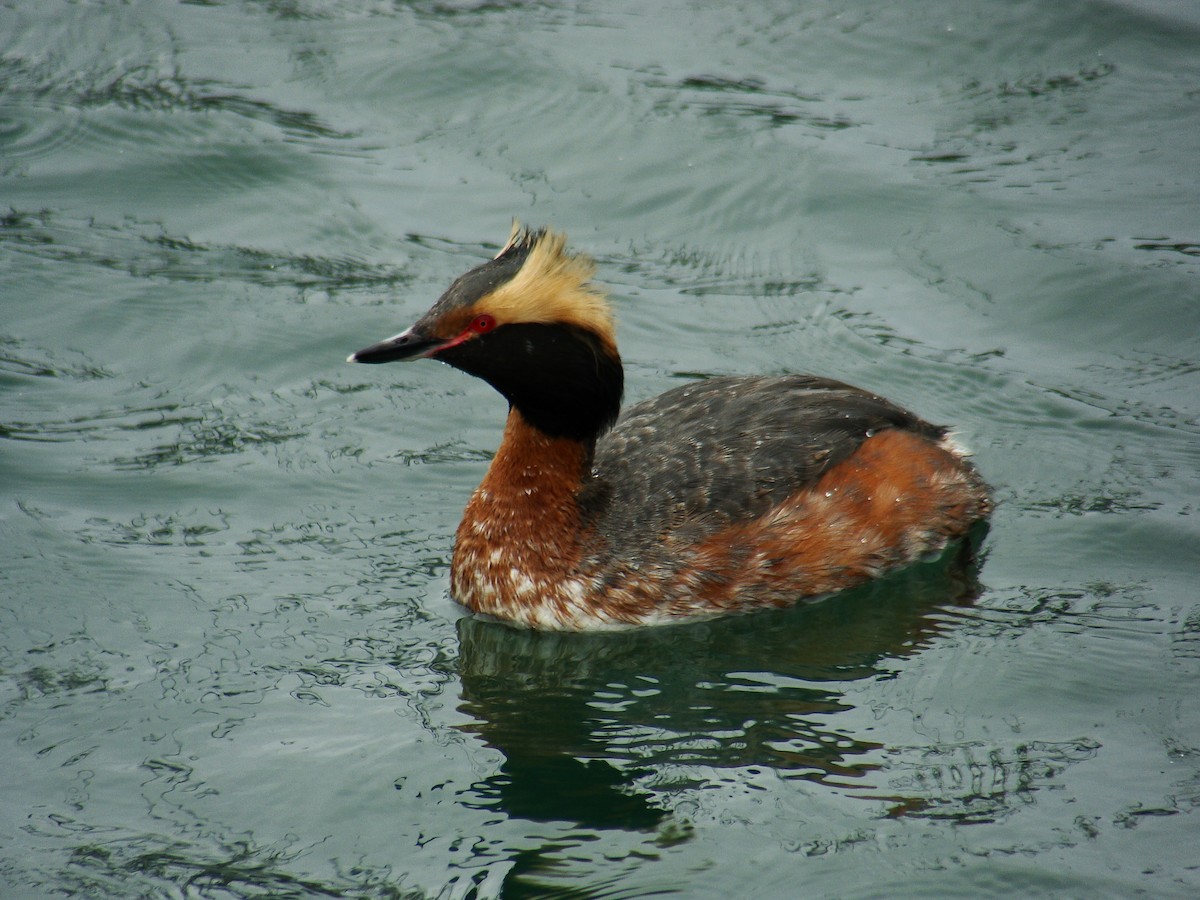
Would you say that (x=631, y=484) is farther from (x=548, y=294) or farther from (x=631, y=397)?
(x=631, y=397)

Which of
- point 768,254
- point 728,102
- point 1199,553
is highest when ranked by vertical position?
point 728,102

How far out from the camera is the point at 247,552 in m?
7.86

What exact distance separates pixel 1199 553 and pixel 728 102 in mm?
6365

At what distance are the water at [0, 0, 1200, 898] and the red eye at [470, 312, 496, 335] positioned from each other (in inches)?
58.1

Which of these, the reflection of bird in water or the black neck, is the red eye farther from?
the reflection of bird in water

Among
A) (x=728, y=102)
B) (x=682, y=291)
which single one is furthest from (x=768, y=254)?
(x=728, y=102)

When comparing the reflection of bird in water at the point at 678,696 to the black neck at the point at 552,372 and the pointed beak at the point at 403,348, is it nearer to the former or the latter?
the black neck at the point at 552,372

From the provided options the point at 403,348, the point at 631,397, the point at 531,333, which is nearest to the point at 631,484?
the point at 531,333

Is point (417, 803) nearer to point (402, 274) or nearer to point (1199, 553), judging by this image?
point (1199, 553)

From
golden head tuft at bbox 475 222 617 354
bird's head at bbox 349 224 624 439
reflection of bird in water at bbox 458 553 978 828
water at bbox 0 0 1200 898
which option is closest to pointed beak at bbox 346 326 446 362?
bird's head at bbox 349 224 624 439

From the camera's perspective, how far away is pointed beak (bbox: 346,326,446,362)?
22.6 feet

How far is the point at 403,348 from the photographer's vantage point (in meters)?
6.97

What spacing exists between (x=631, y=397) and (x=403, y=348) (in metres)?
2.69

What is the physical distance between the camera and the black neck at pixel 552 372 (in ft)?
23.5
